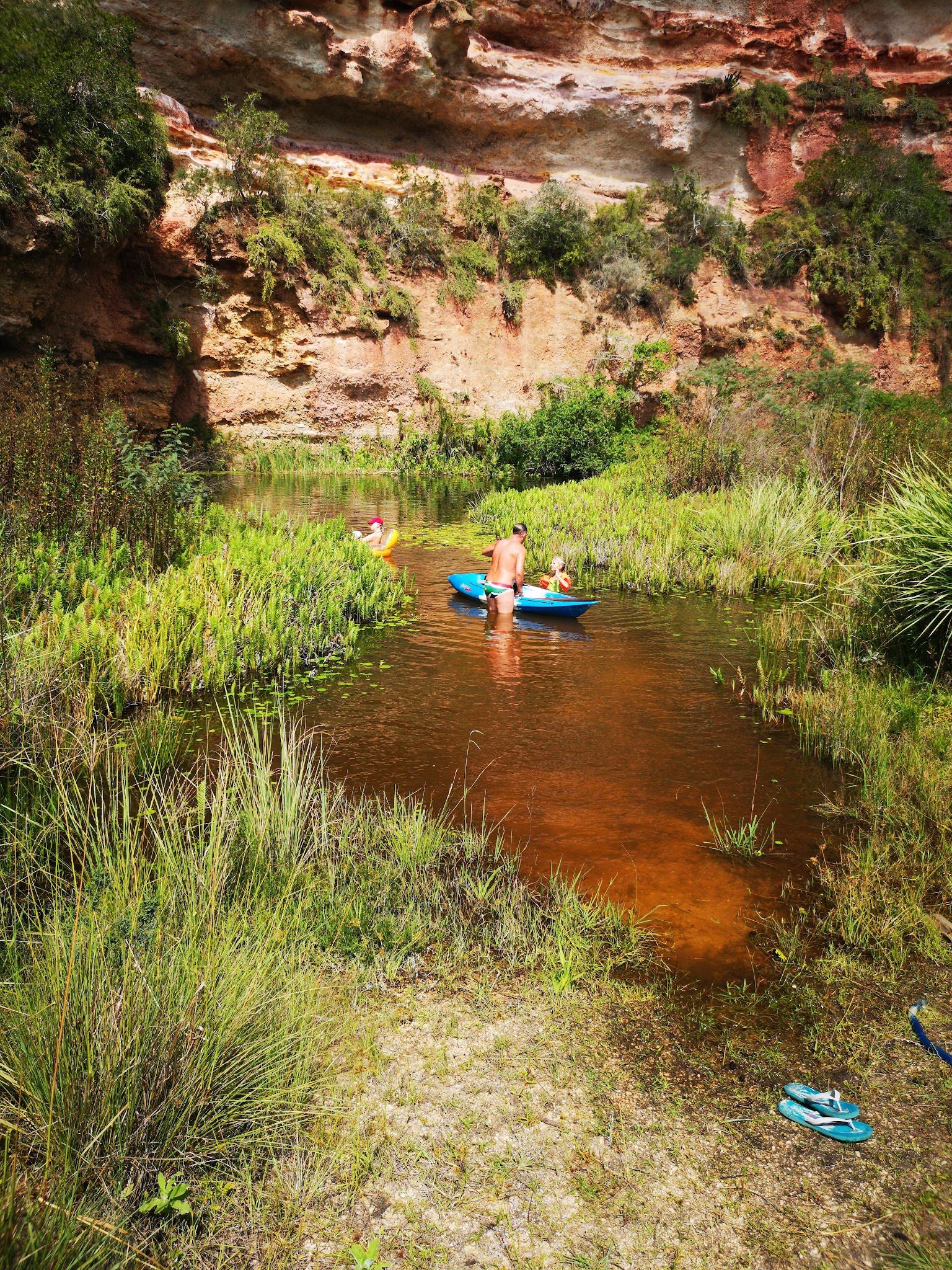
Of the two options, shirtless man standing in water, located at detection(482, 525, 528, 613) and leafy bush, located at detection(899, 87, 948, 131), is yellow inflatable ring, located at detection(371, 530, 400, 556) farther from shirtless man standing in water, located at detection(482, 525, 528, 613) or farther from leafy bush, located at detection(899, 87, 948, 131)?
leafy bush, located at detection(899, 87, 948, 131)

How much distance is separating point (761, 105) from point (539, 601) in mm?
29262

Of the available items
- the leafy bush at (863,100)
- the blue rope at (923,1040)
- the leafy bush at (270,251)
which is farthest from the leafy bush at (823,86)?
the blue rope at (923,1040)

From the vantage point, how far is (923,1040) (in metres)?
2.88

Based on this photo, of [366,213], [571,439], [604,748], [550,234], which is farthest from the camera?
[550,234]

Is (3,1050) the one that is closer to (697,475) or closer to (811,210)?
(697,475)

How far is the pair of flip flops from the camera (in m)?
2.44

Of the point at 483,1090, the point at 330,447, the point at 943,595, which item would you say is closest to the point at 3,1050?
the point at 483,1090

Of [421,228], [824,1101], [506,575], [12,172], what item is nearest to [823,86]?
[421,228]

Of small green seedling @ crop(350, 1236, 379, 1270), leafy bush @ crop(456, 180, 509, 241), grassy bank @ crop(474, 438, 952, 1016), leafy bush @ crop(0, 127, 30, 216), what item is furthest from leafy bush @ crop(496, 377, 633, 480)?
small green seedling @ crop(350, 1236, 379, 1270)

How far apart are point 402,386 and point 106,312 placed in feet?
33.3

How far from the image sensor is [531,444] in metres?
21.6

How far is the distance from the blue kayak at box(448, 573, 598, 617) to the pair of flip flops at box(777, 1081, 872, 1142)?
6865 mm

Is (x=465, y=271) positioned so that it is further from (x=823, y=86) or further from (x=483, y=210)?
(x=823, y=86)

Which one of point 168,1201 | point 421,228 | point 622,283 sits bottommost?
point 168,1201
